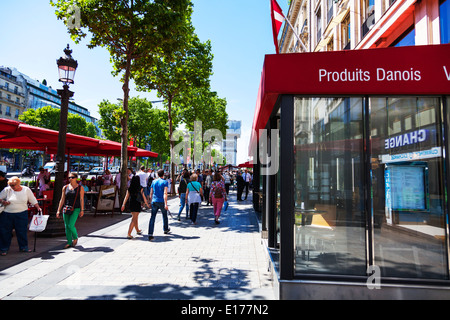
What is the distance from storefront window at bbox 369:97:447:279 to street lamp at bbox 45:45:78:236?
798 centimetres

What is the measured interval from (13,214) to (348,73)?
7036 millimetres

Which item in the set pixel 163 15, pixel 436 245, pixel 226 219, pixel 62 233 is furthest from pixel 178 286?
pixel 163 15

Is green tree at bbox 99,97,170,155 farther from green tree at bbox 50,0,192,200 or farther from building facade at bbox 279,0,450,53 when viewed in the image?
green tree at bbox 50,0,192,200

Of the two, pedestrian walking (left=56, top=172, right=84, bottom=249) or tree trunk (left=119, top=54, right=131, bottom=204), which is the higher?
tree trunk (left=119, top=54, right=131, bottom=204)

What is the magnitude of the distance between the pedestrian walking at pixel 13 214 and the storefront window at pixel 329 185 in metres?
5.90

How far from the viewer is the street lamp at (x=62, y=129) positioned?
784 centimetres

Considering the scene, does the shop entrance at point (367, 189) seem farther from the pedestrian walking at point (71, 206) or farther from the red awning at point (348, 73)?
the pedestrian walking at point (71, 206)

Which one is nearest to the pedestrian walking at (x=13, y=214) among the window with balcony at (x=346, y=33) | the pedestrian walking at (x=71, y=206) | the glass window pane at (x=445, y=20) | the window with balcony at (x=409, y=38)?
the pedestrian walking at (x=71, y=206)

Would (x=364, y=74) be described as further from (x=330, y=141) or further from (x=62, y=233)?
(x=62, y=233)

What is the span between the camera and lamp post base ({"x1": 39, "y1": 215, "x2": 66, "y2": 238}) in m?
7.61

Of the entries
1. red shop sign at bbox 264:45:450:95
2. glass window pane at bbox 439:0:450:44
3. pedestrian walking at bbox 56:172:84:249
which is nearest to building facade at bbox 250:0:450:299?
red shop sign at bbox 264:45:450:95

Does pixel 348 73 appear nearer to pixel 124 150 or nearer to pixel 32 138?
pixel 32 138

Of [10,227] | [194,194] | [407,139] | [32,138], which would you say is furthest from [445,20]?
[32,138]

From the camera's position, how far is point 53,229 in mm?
7695
